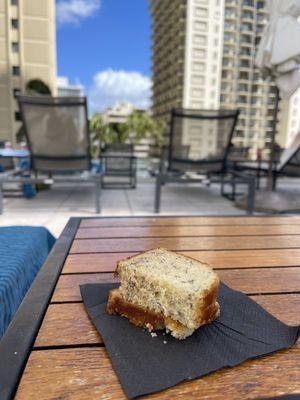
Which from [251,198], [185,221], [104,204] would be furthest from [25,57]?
[185,221]

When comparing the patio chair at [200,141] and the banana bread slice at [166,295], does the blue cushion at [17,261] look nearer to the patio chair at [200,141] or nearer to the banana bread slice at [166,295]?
the banana bread slice at [166,295]

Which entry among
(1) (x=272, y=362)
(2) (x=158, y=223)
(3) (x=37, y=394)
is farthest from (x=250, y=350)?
(2) (x=158, y=223)

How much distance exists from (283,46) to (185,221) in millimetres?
2518

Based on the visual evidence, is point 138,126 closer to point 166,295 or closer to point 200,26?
point 200,26

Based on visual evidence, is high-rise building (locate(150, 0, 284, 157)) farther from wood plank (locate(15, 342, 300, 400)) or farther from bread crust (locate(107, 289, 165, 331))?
wood plank (locate(15, 342, 300, 400))

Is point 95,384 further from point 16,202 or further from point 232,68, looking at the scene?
point 232,68

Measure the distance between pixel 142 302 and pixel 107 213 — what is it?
2648 millimetres

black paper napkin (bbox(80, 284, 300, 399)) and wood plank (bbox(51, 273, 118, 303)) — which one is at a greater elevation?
black paper napkin (bbox(80, 284, 300, 399))

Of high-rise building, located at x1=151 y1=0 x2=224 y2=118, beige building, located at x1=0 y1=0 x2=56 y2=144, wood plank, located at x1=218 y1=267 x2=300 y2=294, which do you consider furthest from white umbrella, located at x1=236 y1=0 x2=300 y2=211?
high-rise building, located at x1=151 y1=0 x2=224 y2=118

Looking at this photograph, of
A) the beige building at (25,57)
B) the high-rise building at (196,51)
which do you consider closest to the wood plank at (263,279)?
the beige building at (25,57)

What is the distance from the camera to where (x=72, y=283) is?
2.20 feet

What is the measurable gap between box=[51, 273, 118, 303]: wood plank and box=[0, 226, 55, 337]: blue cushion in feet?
0.66

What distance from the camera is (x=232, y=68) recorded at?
48531mm

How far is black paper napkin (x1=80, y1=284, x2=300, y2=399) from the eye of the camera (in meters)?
0.41
